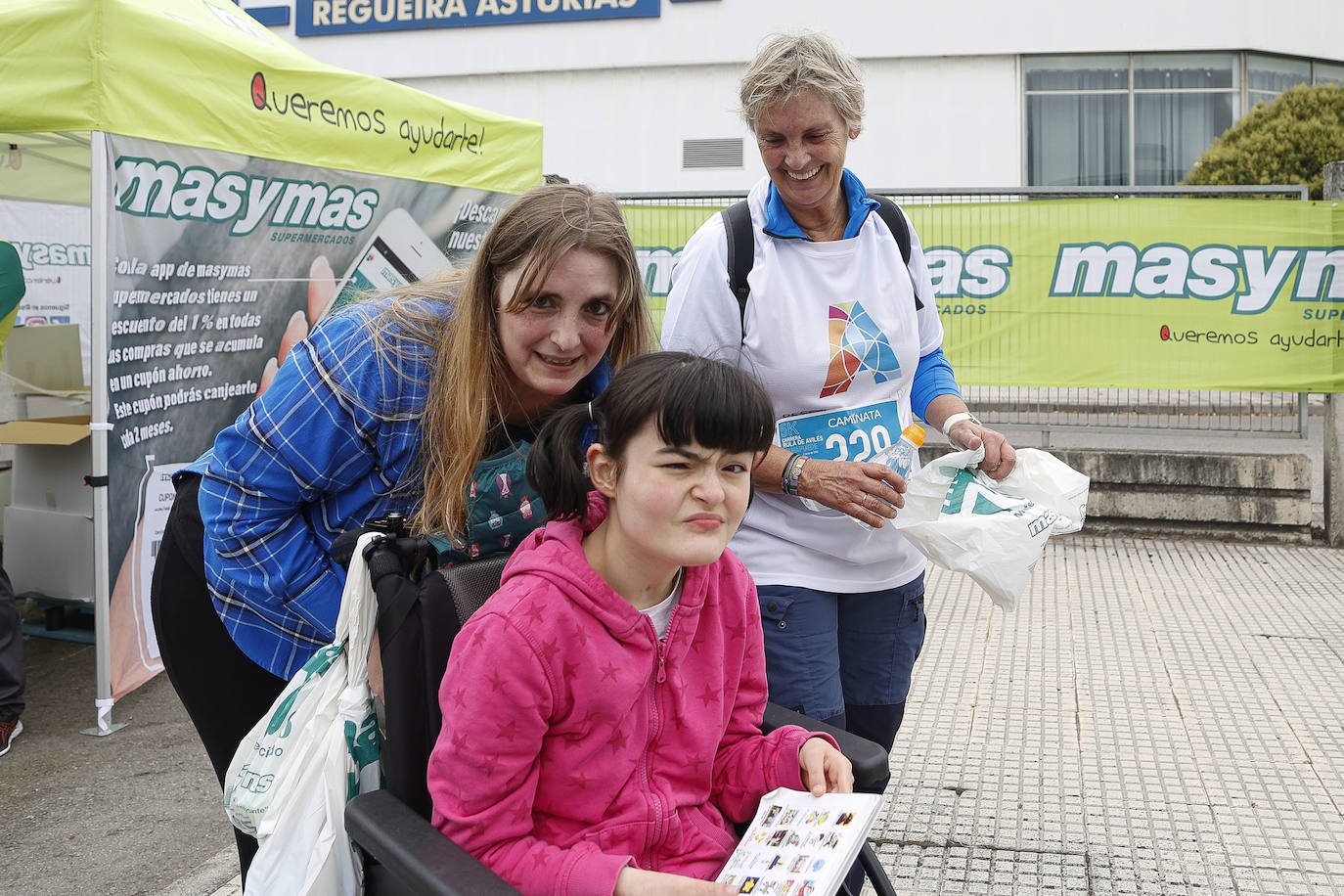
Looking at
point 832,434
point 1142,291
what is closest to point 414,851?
point 832,434

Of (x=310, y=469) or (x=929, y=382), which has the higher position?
(x=929, y=382)

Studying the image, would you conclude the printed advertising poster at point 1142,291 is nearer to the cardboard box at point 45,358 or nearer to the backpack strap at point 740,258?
the cardboard box at point 45,358

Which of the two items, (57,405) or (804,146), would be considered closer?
(804,146)

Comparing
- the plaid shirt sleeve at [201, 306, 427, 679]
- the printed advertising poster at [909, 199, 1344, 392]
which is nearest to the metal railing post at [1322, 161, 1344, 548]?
the printed advertising poster at [909, 199, 1344, 392]

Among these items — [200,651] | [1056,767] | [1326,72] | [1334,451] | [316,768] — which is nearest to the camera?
[316,768]

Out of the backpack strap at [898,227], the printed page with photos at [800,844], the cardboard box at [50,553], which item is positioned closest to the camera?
the printed page with photos at [800,844]

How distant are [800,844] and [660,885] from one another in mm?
237

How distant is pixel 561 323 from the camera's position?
1.83m

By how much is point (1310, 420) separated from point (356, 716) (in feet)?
25.3

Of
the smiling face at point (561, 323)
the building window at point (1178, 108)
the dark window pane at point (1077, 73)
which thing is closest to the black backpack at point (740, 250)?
the smiling face at point (561, 323)

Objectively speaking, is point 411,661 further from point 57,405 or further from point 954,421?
point 57,405

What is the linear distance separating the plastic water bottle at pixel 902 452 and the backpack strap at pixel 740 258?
37 cm

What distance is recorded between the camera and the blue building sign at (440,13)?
712 inches

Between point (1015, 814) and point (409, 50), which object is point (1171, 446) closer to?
point (1015, 814)
